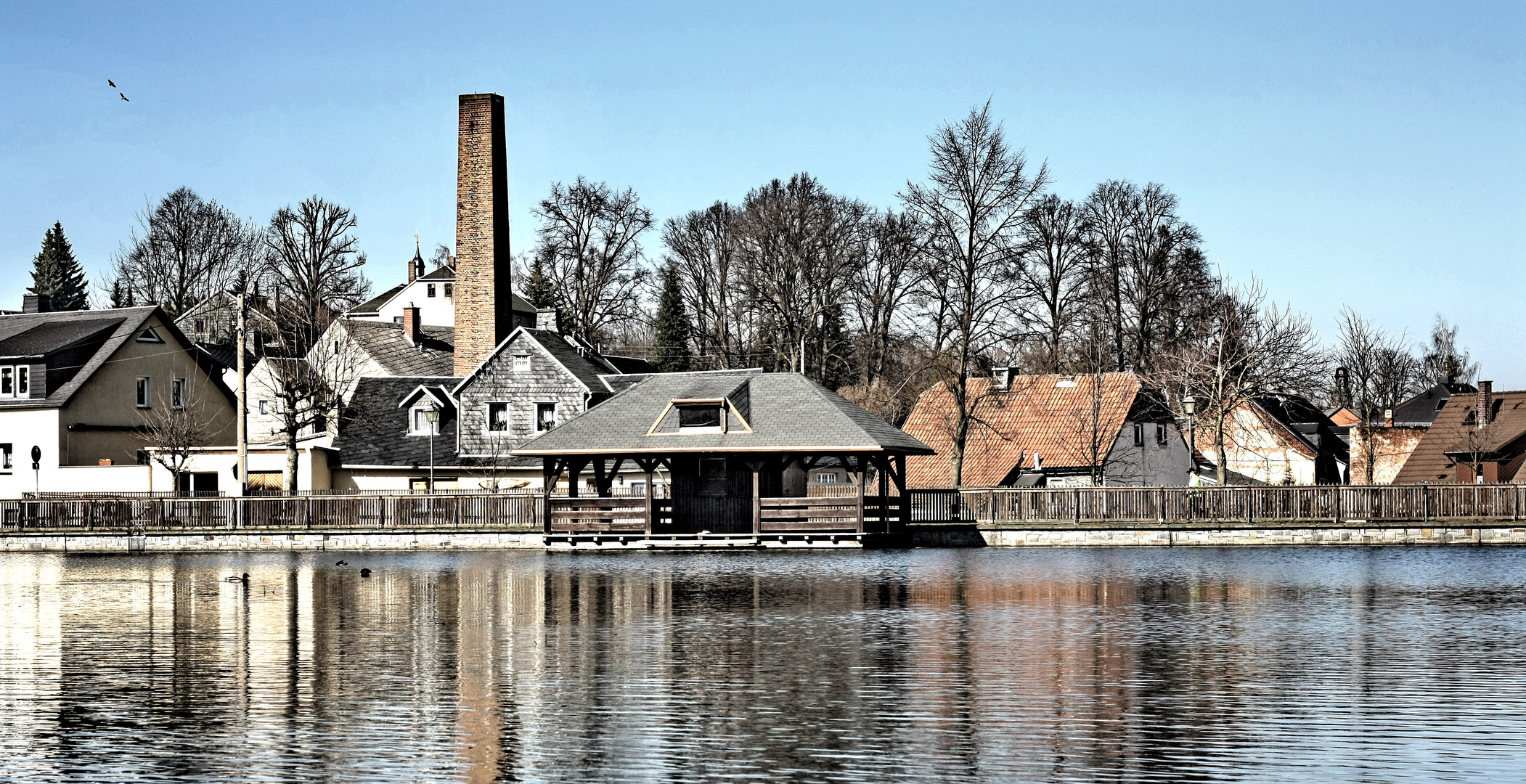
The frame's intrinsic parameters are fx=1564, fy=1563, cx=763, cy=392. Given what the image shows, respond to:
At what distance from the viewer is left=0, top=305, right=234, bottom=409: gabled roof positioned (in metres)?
60.8

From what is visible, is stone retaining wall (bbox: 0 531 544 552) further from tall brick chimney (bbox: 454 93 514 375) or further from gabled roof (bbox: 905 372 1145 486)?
gabled roof (bbox: 905 372 1145 486)

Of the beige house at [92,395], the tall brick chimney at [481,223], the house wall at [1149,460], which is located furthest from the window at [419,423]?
the house wall at [1149,460]

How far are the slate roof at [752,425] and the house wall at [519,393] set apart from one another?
38.4ft

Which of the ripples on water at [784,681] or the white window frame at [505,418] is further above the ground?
the white window frame at [505,418]

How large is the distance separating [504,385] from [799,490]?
16.9m

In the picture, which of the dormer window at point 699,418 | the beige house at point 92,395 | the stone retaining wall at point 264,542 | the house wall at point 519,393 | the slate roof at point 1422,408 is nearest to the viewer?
the dormer window at point 699,418

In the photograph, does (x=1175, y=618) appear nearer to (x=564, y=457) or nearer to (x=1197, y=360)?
(x=564, y=457)

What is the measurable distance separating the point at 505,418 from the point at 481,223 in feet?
28.4

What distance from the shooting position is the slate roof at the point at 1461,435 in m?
61.4

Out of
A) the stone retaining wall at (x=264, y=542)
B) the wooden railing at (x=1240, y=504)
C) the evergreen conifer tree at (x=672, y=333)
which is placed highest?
the evergreen conifer tree at (x=672, y=333)

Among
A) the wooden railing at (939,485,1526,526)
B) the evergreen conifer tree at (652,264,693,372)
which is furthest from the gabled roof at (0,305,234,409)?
the wooden railing at (939,485,1526,526)

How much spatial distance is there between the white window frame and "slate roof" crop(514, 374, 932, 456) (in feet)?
40.2

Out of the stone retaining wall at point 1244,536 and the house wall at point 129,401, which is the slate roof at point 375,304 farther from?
the stone retaining wall at point 1244,536

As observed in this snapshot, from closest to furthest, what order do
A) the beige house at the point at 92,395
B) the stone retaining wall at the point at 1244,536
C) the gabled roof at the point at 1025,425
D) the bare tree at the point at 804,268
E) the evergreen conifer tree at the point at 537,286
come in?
the stone retaining wall at the point at 1244,536 < the gabled roof at the point at 1025,425 < the beige house at the point at 92,395 < the bare tree at the point at 804,268 < the evergreen conifer tree at the point at 537,286
